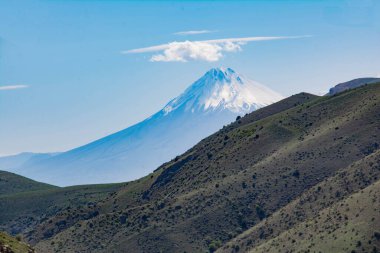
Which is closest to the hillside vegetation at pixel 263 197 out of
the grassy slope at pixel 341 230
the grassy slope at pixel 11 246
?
the grassy slope at pixel 341 230

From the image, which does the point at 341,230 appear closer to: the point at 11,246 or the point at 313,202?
the point at 313,202

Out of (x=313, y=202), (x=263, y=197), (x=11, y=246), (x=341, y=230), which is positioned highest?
(x=11, y=246)

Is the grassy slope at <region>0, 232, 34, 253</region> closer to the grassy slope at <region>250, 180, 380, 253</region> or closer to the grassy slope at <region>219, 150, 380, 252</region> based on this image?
the grassy slope at <region>250, 180, 380, 253</region>

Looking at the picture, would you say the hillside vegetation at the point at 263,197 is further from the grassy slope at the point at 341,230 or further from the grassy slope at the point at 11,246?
the grassy slope at the point at 11,246

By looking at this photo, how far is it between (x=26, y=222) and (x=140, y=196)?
46.8 meters

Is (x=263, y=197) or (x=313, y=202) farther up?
(x=263, y=197)

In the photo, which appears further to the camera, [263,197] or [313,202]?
[263,197]

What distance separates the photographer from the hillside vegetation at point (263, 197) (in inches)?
3890

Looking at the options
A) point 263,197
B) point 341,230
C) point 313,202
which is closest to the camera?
point 341,230

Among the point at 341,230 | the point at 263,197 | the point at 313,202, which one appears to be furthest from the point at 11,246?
the point at 263,197

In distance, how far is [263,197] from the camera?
126 metres

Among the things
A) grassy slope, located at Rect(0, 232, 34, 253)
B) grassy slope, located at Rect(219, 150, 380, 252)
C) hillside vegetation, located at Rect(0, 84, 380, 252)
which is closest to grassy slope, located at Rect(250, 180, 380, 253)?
hillside vegetation, located at Rect(0, 84, 380, 252)

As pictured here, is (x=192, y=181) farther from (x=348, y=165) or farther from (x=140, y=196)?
(x=348, y=165)

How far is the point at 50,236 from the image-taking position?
15262 cm
